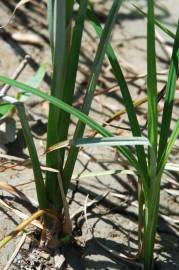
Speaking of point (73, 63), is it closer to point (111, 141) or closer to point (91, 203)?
point (111, 141)

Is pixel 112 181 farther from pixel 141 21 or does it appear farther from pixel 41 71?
pixel 141 21

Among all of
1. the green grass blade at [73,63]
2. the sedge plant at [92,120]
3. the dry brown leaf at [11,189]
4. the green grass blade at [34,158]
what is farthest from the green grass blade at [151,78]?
the dry brown leaf at [11,189]

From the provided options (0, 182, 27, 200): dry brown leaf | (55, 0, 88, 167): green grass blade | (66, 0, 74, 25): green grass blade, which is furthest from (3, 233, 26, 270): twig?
(66, 0, 74, 25): green grass blade

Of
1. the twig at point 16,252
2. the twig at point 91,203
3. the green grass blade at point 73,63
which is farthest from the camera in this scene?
the twig at point 91,203

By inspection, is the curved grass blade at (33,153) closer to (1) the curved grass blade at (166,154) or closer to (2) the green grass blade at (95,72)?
(2) the green grass blade at (95,72)

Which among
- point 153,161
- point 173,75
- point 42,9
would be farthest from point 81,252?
point 42,9

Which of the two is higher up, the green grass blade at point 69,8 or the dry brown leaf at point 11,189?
the green grass blade at point 69,8

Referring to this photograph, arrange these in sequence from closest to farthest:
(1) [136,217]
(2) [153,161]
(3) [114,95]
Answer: (2) [153,161] < (1) [136,217] < (3) [114,95]
